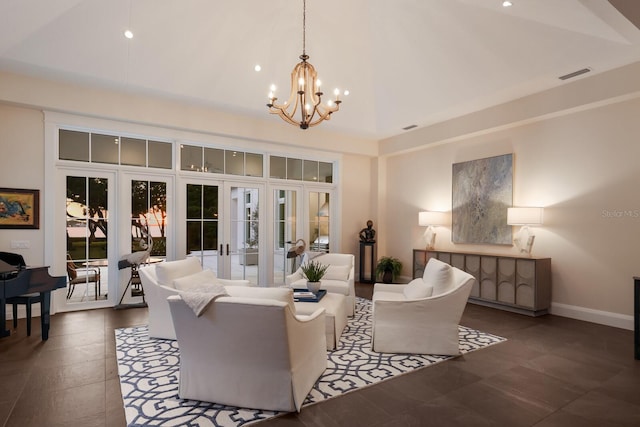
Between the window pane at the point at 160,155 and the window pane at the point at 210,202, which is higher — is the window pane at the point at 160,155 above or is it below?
above

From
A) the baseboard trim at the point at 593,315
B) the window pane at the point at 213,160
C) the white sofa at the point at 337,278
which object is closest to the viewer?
the baseboard trim at the point at 593,315

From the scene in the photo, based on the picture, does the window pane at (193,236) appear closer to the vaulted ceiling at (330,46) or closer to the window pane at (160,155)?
the window pane at (160,155)

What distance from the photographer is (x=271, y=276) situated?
7.07m

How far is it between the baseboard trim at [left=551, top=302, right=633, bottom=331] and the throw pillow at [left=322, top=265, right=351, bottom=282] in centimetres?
312

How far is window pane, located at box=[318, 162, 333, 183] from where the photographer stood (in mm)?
7891

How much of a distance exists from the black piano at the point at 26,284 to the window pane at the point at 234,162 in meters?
3.28

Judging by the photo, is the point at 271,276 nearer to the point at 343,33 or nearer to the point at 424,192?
the point at 424,192

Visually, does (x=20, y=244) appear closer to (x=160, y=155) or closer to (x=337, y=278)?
(x=160, y=155)

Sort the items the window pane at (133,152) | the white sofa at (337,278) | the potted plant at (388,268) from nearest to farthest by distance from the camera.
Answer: the white sofa at (337,278), the window pane at (133,152), the potted plant at (388,268)

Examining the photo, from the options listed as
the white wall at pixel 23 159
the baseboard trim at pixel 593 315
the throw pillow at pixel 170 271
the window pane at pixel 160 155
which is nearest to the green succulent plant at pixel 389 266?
the baseboard trim at pixel 593 315

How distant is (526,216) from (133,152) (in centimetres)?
620

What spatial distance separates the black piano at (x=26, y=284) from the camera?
149 inches

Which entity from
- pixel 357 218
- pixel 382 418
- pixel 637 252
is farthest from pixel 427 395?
pixel 357 218

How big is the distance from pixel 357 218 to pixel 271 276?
2476 mm
